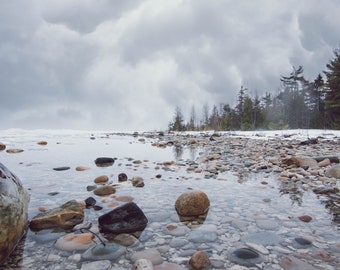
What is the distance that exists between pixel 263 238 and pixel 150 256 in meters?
1.11

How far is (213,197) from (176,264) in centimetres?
201

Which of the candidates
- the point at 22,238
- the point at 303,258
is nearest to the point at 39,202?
the point at 22,238

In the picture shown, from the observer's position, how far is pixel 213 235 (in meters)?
2.57

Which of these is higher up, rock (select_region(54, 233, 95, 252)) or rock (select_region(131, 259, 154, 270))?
rock (select_region(131, 259, 154, 270))

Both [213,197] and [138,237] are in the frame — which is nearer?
[138,237]

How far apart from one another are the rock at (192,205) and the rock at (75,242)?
1132 millimetres

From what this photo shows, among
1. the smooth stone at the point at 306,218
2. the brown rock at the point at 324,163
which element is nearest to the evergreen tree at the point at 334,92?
the brown rock at the point at 324,163

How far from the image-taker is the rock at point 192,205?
3.15m

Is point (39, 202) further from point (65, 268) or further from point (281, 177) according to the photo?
point (281, 177)

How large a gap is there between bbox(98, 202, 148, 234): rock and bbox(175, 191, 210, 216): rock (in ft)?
1.78

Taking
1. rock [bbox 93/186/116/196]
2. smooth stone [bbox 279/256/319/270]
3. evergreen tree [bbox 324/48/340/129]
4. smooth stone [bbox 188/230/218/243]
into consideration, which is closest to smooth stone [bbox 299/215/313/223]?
smooth stone [bbox 279/256/319/270]

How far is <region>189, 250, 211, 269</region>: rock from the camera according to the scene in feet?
6.45

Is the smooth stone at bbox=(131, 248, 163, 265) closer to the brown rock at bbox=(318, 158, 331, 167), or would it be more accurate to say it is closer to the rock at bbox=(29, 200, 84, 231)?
the rock at bbox=(29, 200, 84, 231)

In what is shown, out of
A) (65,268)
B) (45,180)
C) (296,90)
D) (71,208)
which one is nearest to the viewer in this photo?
(65,268)
